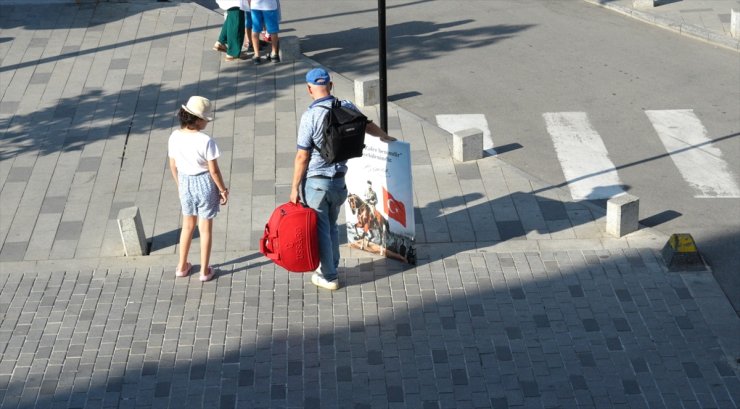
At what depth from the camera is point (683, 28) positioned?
1605cm

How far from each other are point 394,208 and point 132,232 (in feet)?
7.80

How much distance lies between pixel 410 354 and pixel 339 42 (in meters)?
8.13

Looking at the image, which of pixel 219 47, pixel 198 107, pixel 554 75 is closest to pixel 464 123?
pixel 554 75

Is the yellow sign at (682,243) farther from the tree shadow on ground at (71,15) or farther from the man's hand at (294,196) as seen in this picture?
the tree shadow on ground at (71,15)

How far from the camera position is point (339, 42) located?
1584 centimetres

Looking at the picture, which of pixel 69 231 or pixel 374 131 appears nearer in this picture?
pixel 374 131

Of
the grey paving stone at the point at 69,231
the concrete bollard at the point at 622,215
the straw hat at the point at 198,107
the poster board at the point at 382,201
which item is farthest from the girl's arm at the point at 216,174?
the concrete bollard at the point at 622,215

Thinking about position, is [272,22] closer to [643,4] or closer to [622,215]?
[622,215]

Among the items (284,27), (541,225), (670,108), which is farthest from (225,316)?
(284,27)

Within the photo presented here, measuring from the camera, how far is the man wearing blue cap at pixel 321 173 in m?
8.63

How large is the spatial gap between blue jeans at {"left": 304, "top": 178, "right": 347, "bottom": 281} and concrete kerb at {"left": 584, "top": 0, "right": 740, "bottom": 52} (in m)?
8.59

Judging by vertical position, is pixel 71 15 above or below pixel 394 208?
below

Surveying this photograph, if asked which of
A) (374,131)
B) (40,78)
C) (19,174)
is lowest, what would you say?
(19,174)

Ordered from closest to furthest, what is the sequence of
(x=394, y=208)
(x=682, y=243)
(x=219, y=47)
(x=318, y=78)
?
(x=318, y=78)
(x=394, y=208)
(x=682, y=243)
(x=219, y=47)
